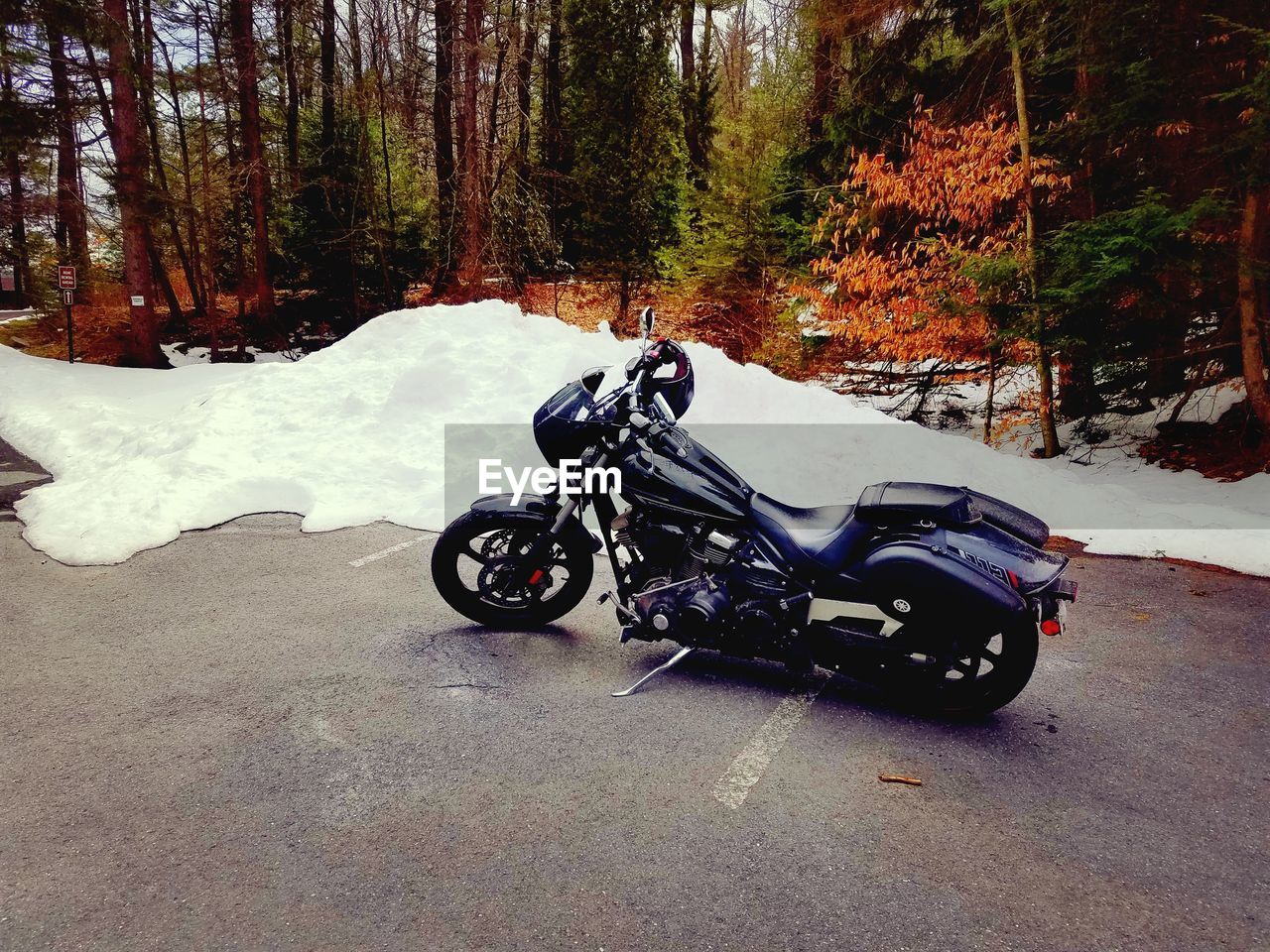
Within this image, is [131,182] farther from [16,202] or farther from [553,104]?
[553,104]

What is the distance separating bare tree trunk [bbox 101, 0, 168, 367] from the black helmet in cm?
1618

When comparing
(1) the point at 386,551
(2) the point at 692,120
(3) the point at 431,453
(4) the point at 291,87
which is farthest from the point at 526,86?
(1) the point at 386,551

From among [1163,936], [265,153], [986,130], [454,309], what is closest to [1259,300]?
[986,130]

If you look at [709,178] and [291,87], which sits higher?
[291,87]

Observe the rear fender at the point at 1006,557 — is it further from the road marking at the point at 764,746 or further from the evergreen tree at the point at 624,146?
the evergreen tree at the point at 624,146

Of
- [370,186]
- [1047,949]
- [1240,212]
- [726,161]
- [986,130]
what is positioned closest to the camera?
[1047,949]

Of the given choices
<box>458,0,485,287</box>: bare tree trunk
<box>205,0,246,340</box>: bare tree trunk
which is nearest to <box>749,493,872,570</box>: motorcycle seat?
<box>458,0,485,287</box>: bare tree trunk

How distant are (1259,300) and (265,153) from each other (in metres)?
19.7

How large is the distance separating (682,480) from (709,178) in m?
13.0

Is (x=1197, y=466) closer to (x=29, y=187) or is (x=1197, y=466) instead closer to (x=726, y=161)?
(x=726, y=161)

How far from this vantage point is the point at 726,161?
1379 centimetres

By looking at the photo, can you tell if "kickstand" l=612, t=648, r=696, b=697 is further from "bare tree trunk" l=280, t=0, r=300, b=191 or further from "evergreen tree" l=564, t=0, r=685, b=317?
"bare tree trunk" l=280, t=0, r=300, b=191

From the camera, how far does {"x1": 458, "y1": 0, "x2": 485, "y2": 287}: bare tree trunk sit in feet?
48.1

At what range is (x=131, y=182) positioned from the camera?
1538 centimetres
